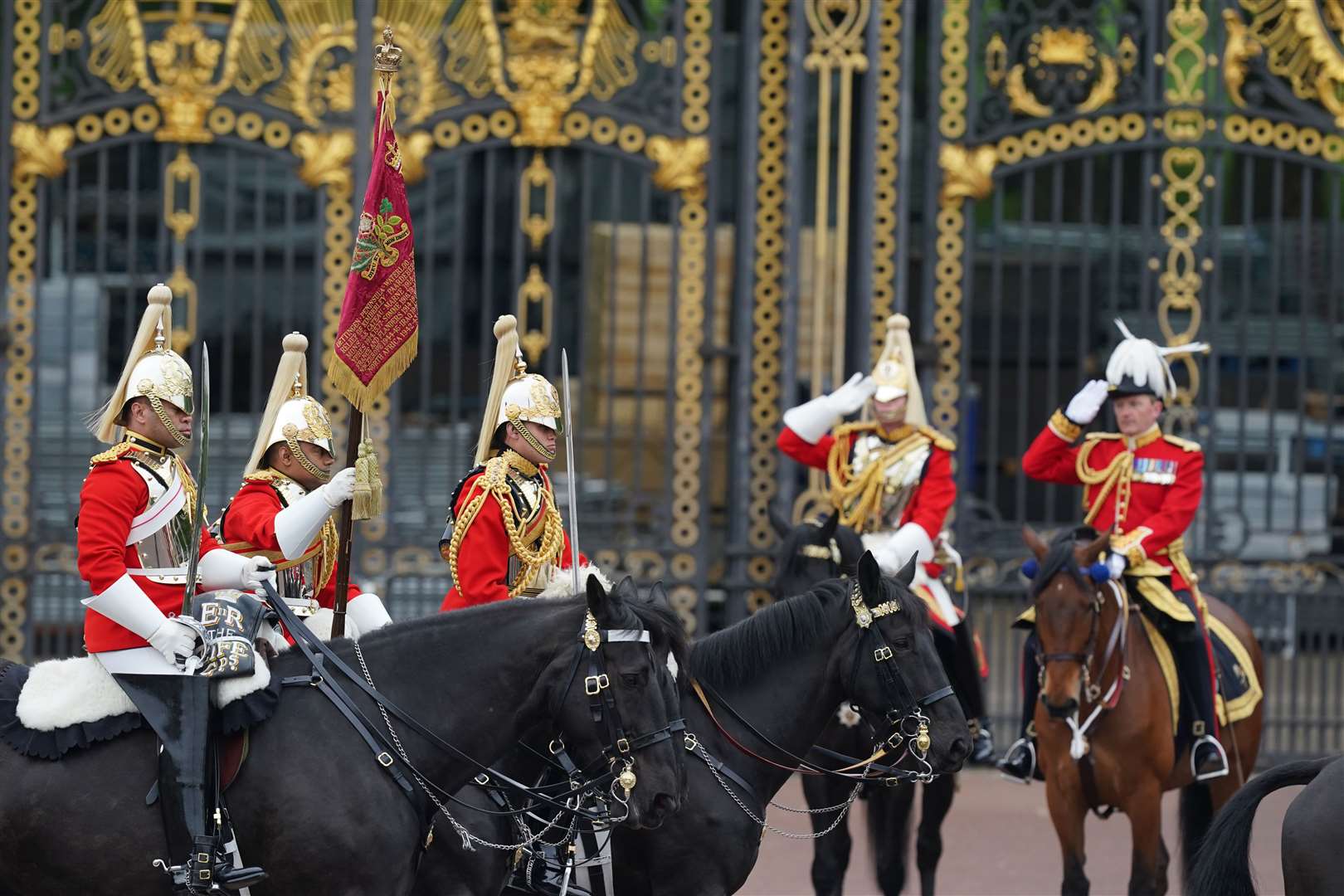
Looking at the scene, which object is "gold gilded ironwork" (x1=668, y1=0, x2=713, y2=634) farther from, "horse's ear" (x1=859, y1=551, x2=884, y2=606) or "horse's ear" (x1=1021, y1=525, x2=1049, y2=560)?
"horse's ear" (x1=859, y1=551, x2=884, y2=606)

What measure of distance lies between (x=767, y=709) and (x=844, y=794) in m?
1.72

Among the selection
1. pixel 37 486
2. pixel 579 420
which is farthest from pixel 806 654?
pixel 37 486

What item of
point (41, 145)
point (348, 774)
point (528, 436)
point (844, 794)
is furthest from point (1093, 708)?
point (41, 145)

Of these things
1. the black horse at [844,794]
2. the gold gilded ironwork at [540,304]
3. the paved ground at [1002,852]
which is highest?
the gold gilded ironwork at [540,304]

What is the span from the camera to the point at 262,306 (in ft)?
38.0

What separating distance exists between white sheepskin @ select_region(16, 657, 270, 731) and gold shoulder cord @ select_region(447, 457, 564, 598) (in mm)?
1184

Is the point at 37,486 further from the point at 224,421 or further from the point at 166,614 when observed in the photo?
the point at 166,614

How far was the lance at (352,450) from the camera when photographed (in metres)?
6.44

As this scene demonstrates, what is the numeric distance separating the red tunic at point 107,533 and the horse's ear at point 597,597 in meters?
1.15

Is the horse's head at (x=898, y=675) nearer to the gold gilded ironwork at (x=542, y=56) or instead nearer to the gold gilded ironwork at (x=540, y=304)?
the gold gilded ironwork at (x=540, y=304)

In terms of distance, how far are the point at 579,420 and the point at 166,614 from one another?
19.1 ft

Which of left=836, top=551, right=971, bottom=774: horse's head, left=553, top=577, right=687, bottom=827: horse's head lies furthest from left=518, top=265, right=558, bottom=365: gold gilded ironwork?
left=553, top=577, right=687, bottom=827: horse's head

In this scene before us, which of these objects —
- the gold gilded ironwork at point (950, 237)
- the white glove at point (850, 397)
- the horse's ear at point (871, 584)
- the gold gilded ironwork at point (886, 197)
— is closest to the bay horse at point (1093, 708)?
the white glove at point (850, 397)

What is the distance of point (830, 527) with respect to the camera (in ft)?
26.2
